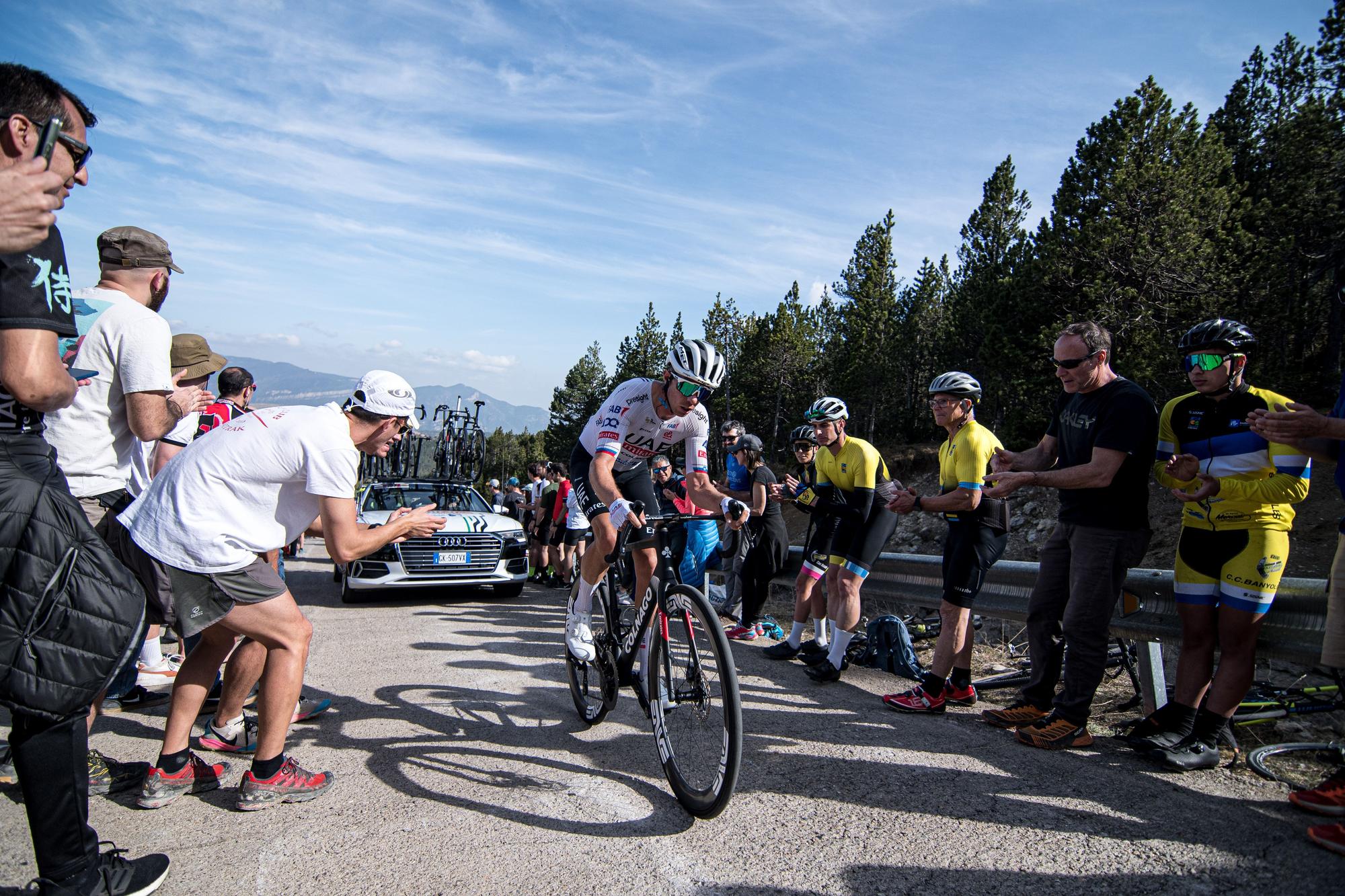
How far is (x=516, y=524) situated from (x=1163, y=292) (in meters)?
25.9

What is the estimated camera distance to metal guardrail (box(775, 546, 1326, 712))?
3.56m

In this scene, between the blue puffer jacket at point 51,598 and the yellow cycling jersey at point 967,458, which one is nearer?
the blue puffer jacket at point 51,598

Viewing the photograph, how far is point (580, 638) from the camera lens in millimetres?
4559

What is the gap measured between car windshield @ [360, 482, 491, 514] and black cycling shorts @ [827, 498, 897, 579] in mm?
6549

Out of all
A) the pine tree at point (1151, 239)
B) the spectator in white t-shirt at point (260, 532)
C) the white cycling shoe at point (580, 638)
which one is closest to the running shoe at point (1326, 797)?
the white cycling shoe at point (580, 638)

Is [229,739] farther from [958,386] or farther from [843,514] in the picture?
[958,386]

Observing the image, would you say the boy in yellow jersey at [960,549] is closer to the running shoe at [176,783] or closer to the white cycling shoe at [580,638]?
the white cycling shoe at [580,638]

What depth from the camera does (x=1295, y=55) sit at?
32.9m

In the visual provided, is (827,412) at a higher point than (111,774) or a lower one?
higher

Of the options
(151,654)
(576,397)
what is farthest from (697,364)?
(576,397)

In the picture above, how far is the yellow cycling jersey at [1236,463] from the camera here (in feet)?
11.9

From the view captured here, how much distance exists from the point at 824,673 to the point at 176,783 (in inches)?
158

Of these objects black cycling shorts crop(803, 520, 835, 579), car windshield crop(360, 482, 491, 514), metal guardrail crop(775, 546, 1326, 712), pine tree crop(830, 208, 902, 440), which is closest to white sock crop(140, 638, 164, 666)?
black cycling shorts crop(803, 520, 835, 579)

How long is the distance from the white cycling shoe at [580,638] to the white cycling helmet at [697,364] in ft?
5.39
